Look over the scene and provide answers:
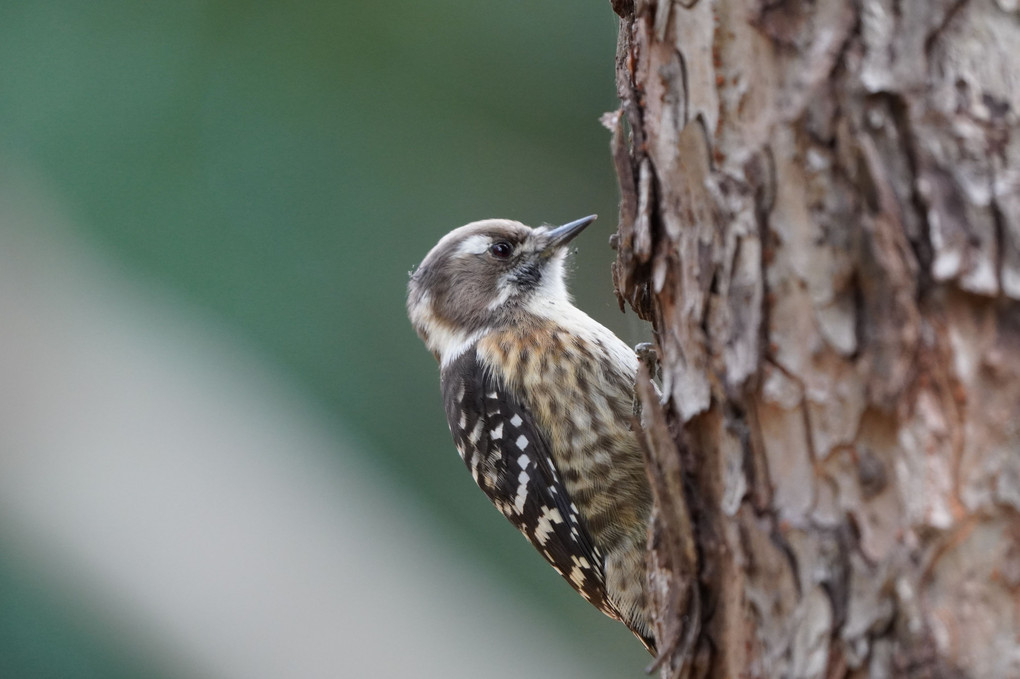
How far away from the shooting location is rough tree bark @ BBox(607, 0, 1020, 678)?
1.29 m

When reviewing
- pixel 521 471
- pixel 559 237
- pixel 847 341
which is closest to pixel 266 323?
pixel 559 237

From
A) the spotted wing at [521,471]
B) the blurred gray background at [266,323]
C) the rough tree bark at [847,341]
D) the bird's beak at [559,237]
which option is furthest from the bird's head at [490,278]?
the blurred gray background at [266,323]

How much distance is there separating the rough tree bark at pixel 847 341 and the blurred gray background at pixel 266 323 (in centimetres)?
429

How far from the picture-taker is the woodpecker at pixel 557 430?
3141mm

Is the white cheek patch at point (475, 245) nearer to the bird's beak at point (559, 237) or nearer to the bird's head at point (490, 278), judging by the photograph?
the bird's head at point (490, 278)

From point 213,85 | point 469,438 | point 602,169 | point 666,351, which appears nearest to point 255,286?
point 213,85

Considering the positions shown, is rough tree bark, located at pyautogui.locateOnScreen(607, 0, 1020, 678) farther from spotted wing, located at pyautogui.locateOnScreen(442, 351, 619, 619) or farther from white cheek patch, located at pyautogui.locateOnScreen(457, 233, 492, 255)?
white cheek patch, located at pyautogui.locateOnScreen(457, 233, 492, 255)

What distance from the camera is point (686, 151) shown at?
1.64m

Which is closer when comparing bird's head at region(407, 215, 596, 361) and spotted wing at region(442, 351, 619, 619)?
spotted wing at region(442, 351, 619, 619)

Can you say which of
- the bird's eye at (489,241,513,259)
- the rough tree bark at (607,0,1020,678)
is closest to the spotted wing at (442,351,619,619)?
the bird's eye at (489,241,513,259)

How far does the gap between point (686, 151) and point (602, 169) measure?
5.78m

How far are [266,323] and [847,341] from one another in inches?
224

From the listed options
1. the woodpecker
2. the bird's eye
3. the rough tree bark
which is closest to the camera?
the rough tree bark

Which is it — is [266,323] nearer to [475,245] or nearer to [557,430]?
[475,245]
